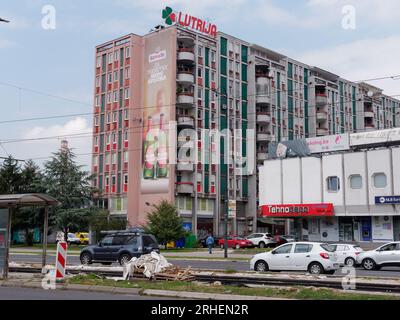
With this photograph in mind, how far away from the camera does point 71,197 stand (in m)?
63.9

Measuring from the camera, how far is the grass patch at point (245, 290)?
45.1ft

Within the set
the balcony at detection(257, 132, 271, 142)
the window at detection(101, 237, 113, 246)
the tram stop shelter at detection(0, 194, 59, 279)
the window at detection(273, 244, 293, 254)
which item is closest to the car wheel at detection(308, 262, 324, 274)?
the window at detection(273, 244, 293, 254)

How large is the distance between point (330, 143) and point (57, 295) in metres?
41.9

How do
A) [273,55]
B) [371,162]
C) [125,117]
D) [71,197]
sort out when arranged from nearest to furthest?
[371,162] < [71,197] < [125,117] < [273,55]

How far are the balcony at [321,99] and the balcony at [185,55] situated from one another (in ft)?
87.8

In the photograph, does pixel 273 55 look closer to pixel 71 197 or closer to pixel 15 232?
pixel 71 197

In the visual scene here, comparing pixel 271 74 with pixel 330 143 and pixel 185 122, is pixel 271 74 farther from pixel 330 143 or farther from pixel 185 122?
pixel 330 143

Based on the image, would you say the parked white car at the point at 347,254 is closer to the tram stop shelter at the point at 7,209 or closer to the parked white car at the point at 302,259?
the parked white car at the point at 302,259

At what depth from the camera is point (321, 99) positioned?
8606cm

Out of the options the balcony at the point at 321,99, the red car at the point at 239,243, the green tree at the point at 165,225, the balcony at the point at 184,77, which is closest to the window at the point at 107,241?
the green tree at the point at 165,225

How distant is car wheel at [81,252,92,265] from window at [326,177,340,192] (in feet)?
93.9

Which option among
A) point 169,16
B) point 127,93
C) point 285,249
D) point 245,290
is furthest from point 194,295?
point 127,93
